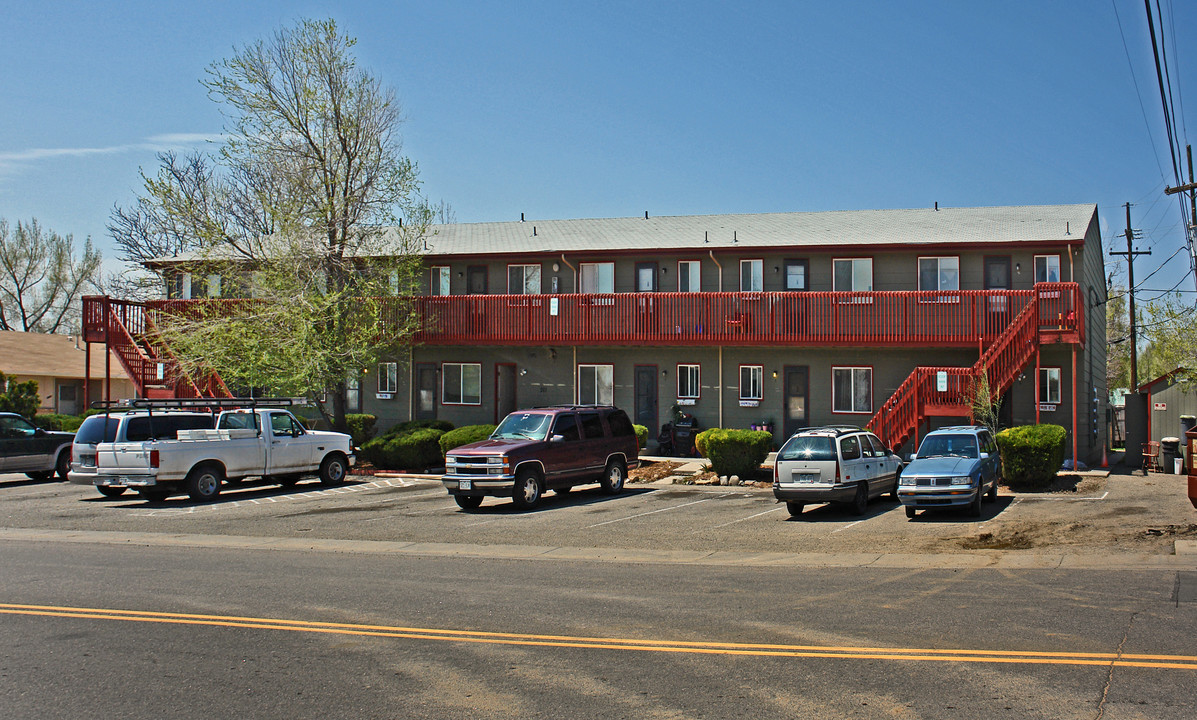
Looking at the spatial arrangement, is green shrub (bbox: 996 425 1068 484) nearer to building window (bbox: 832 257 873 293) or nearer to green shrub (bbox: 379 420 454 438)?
building window (bbox: 832 257 873 293)

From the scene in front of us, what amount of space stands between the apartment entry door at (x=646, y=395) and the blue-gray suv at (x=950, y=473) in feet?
40.4

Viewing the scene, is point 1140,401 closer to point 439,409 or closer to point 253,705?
point 439,409

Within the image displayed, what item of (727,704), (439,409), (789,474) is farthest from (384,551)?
(439,409)

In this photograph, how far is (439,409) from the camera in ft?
106

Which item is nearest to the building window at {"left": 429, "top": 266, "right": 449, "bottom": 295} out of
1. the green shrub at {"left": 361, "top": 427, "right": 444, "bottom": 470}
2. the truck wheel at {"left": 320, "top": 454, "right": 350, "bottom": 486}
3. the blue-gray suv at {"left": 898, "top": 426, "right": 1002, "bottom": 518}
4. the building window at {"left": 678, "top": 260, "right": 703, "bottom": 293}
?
the green shrub at {"left": 361, "top": 427, "right": 444, "bottom": 470}

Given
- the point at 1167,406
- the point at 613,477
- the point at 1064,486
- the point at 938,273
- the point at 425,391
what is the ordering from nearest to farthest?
the point at 1064,486 → the point at 613,477 → the point at 938,273 → the point at 1167,406 → the point at 425,391

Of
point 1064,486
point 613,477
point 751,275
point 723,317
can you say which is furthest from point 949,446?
point 751,275

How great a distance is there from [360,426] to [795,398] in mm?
14092

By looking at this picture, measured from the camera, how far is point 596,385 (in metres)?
30.9

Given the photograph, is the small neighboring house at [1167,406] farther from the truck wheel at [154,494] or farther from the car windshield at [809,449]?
the truck wheel at [154,494]

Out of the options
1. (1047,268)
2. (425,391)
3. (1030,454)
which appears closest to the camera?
(1030,454)

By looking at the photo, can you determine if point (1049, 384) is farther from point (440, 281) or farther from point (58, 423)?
point (58, 423)

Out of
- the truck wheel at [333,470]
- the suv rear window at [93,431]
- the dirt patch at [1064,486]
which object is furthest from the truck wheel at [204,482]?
the dirt patch at [1064,486]

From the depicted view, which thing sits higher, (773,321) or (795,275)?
(795,275)
